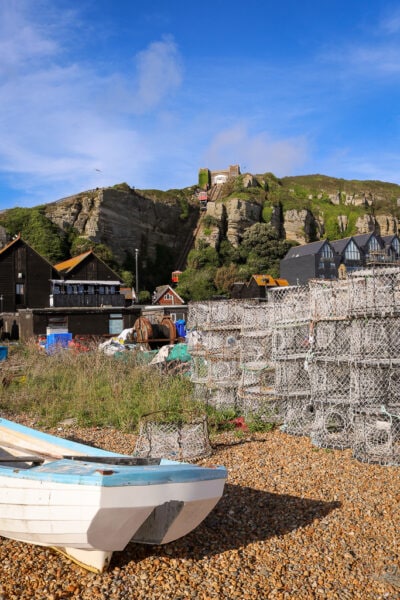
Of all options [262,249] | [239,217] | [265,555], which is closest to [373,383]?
[265,555]

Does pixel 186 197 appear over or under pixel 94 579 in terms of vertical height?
over

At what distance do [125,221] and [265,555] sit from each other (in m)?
62.0

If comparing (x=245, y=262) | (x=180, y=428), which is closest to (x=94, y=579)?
(x=180, y=428)

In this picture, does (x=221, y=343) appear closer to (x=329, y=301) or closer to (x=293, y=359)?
(x=293, y=359)

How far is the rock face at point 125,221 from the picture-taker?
59.5 m

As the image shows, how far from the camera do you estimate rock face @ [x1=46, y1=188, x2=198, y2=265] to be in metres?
59.5

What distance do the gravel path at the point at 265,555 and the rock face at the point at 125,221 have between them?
54917 millimetres

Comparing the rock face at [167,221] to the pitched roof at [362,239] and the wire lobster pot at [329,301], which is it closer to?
the pitched roof at [362,239]

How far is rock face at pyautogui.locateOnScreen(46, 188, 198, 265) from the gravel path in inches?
2162

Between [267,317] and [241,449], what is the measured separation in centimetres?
328

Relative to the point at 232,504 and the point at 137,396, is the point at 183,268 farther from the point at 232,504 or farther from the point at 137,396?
the point at 232,504

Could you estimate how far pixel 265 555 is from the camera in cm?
481

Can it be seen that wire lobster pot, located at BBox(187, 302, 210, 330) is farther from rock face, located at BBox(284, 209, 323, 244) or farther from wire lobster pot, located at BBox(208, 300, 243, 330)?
rock face, located at BBox(284, 209, 323, 244)

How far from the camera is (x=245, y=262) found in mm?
63406
